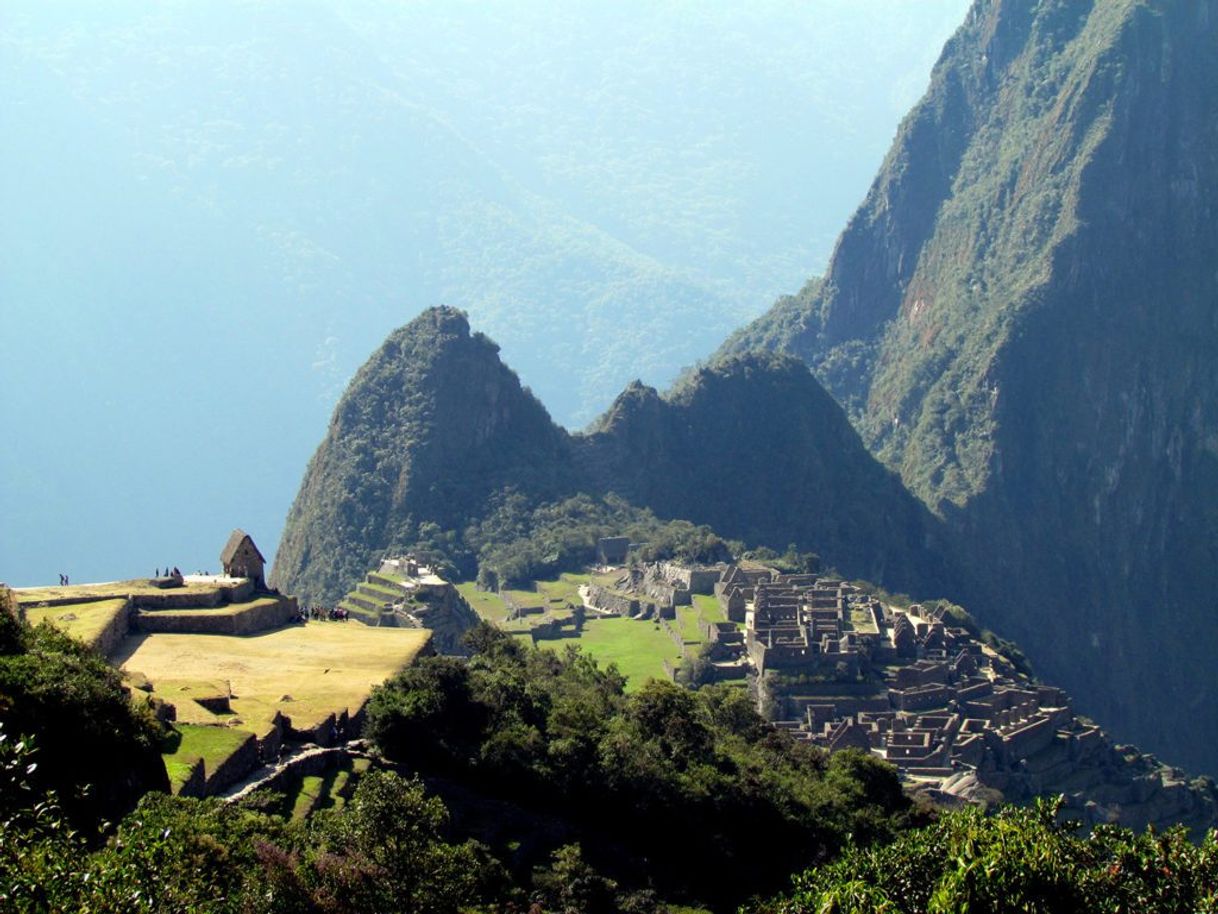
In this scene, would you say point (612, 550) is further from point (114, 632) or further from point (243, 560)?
point (114, 632)

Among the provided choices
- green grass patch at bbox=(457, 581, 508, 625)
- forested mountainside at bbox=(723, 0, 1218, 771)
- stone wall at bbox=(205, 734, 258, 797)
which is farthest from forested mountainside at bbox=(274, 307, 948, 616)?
stone wall at bbox=(205, 734, 258, 797)

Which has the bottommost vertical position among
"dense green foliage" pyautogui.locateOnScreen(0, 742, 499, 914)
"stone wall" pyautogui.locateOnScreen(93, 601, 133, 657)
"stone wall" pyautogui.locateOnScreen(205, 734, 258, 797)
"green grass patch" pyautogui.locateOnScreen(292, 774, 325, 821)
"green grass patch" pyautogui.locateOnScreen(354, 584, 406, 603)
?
"dense green foliage" pyautogui.locateOnScreen(0, 742, 499, 914)

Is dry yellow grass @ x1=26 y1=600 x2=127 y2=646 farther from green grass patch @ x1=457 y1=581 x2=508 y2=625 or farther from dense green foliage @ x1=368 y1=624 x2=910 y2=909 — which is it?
green grass patch @ x1=457 y1=581 x2=508 y2=625

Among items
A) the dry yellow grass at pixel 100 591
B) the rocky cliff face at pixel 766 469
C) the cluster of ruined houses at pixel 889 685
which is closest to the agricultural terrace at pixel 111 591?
the dry yellow grass at pixel 100 591

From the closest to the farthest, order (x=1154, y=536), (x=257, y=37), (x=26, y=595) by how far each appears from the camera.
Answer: (x=26, y=595) < (x=1154, y=536) < (x=257, y=37)

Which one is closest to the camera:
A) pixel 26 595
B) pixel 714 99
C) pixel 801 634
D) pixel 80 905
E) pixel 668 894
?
pixel 80 905

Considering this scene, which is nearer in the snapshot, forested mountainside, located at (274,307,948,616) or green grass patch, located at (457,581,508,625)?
green grass patch, located at (457,581,508,625)

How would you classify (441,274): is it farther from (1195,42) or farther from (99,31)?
(1195,42)

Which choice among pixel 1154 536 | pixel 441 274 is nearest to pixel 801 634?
pixel 1154 536
